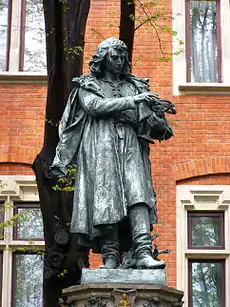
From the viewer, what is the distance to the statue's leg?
28.3 feet

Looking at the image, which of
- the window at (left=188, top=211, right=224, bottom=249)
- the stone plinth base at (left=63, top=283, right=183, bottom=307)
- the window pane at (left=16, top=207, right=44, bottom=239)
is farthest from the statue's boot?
the window pane at (left=16, top=207, right=44, bottom=239)

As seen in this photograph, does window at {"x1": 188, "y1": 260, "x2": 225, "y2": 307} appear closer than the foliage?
No

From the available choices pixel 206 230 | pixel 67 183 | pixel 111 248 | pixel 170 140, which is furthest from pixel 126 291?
pixel 170 140

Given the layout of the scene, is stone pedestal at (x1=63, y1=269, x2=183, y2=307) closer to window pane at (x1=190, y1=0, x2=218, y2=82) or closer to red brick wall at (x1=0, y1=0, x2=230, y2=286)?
red brick wall at (x1=0, y1=0, x2=230, y2=286)

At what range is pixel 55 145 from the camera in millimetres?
13055

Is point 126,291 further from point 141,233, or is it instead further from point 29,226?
point 29,226

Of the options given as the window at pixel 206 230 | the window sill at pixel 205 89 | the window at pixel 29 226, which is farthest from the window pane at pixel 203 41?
the window at pixel 29 226

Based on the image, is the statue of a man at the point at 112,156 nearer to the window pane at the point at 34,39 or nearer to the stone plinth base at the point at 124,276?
the stone plinth base at the point at 124,276

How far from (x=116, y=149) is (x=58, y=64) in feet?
14.5

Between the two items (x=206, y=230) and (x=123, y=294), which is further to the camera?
(x=206, y=230)

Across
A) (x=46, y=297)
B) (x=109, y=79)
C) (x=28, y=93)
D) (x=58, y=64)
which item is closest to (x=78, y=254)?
(x=46, y=297)

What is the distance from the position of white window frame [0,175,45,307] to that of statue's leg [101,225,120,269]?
25.3ft

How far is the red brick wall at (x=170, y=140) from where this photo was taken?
1672 cm

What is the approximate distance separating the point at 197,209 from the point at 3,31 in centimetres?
439
